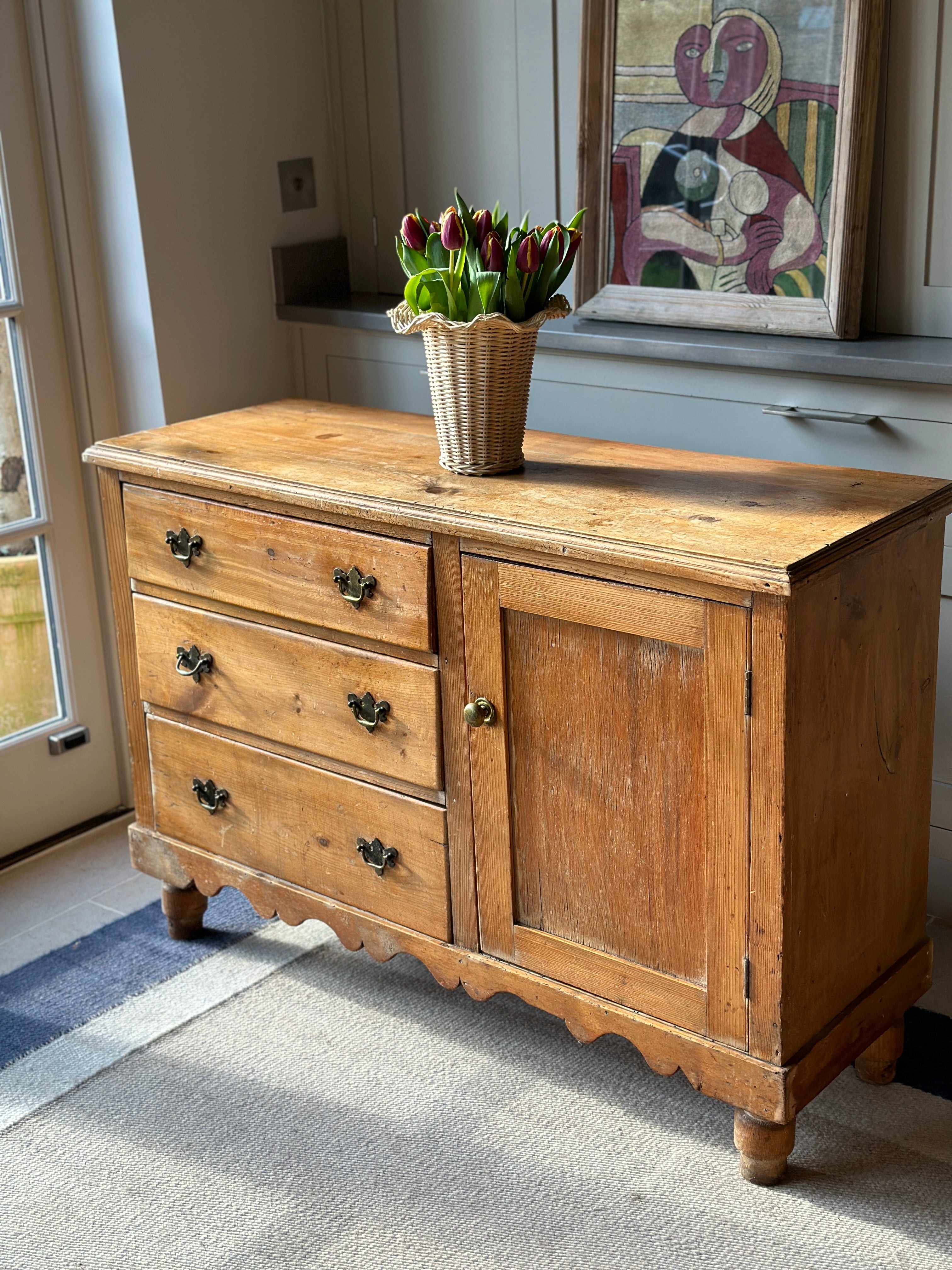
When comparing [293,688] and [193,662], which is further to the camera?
[193,662]

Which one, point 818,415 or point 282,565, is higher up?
point 818,415

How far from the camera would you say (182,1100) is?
1940 millimetres

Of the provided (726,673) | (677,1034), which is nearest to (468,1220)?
(677,1034)

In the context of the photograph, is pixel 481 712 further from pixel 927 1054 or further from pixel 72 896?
pixel 72 896

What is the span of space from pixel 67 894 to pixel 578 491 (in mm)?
1368

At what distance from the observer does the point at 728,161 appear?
2168mm

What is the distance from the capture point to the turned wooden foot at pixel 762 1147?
1.69m

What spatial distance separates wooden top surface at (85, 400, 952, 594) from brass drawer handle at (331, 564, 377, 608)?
0.08 metres

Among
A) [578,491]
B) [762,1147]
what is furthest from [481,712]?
[762,1147]

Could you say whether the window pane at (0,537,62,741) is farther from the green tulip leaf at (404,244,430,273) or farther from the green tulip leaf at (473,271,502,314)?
the green tulip leaf at (473,271,502,314)

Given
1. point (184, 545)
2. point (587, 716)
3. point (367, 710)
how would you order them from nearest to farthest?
point (587, 716) → point (367, 710) → point (184, 545)

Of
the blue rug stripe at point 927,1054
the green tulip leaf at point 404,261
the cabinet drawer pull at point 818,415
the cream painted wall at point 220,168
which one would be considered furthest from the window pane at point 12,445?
the blue rug stripe at point 927,1054

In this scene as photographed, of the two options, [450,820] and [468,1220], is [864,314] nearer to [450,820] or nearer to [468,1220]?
[450,820]

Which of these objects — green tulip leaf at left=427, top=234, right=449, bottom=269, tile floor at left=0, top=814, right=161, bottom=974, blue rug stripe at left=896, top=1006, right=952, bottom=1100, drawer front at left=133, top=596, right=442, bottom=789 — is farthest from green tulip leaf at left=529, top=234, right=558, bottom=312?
tile floor at left=0, top=814, right=161, bottom=974
